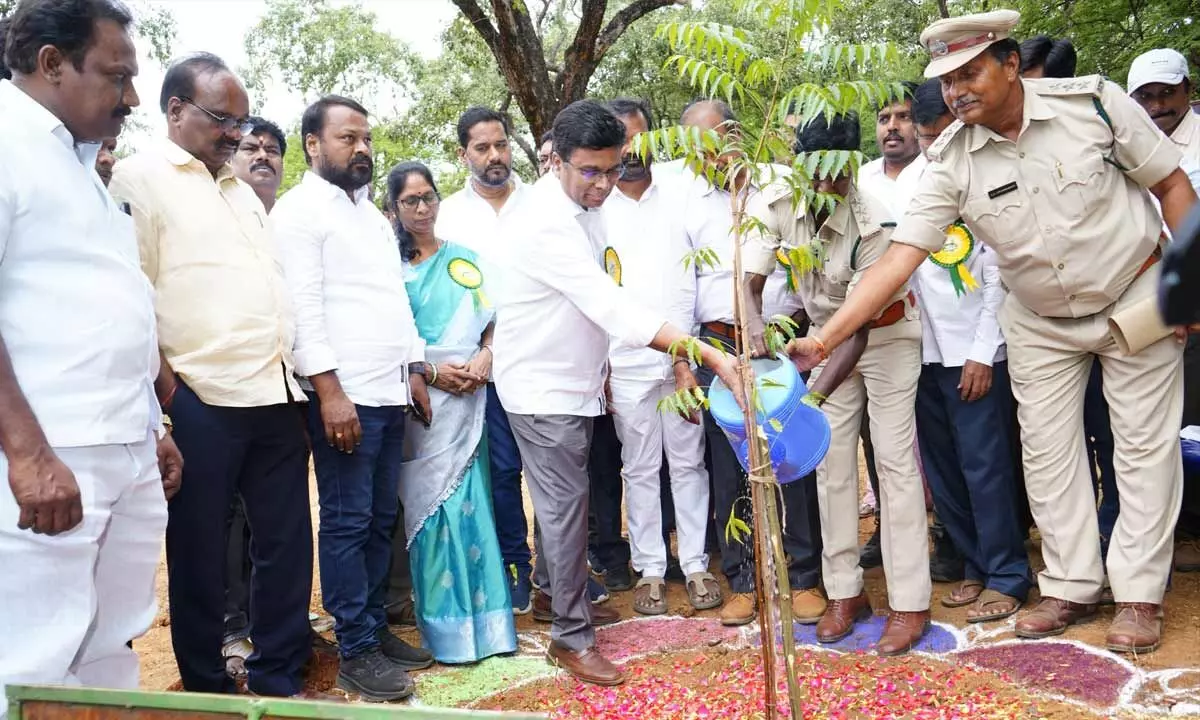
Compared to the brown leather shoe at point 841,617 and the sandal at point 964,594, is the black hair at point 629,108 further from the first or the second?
the sandal at point 964,594

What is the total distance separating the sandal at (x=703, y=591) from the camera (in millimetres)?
4945

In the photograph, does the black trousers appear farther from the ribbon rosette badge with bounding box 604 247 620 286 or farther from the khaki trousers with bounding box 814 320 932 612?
the ribbon rosette badge with bounding box 604 247 620 286

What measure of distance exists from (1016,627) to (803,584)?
1.00 metres

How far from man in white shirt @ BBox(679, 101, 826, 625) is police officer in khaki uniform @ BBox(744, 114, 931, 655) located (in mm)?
338

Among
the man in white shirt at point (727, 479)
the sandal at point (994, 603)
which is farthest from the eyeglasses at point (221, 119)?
the sandal at point (994, 603)

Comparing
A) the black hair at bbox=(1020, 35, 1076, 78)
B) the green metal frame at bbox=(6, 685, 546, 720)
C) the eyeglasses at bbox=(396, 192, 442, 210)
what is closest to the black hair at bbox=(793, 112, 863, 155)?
the black hair at bbox=(1020, 35, 1076, 78)

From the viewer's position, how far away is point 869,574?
5.35 m

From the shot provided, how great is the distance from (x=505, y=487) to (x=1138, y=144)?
3.15 m

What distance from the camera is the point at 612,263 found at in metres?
4.98

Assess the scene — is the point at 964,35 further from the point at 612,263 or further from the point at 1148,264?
the point at 612,263

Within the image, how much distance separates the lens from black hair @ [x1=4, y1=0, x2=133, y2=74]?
8.74 ft

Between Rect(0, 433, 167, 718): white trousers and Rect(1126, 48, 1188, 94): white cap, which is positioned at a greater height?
Rect(1126, 48, 1188, 94): white cap

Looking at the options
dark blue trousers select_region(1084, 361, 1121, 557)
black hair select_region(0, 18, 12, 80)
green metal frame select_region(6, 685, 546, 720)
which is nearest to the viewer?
green metal frame select_region(6, 685, 546, 720)

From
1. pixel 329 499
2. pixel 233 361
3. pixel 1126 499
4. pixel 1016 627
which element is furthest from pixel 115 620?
pixel 1126 499
